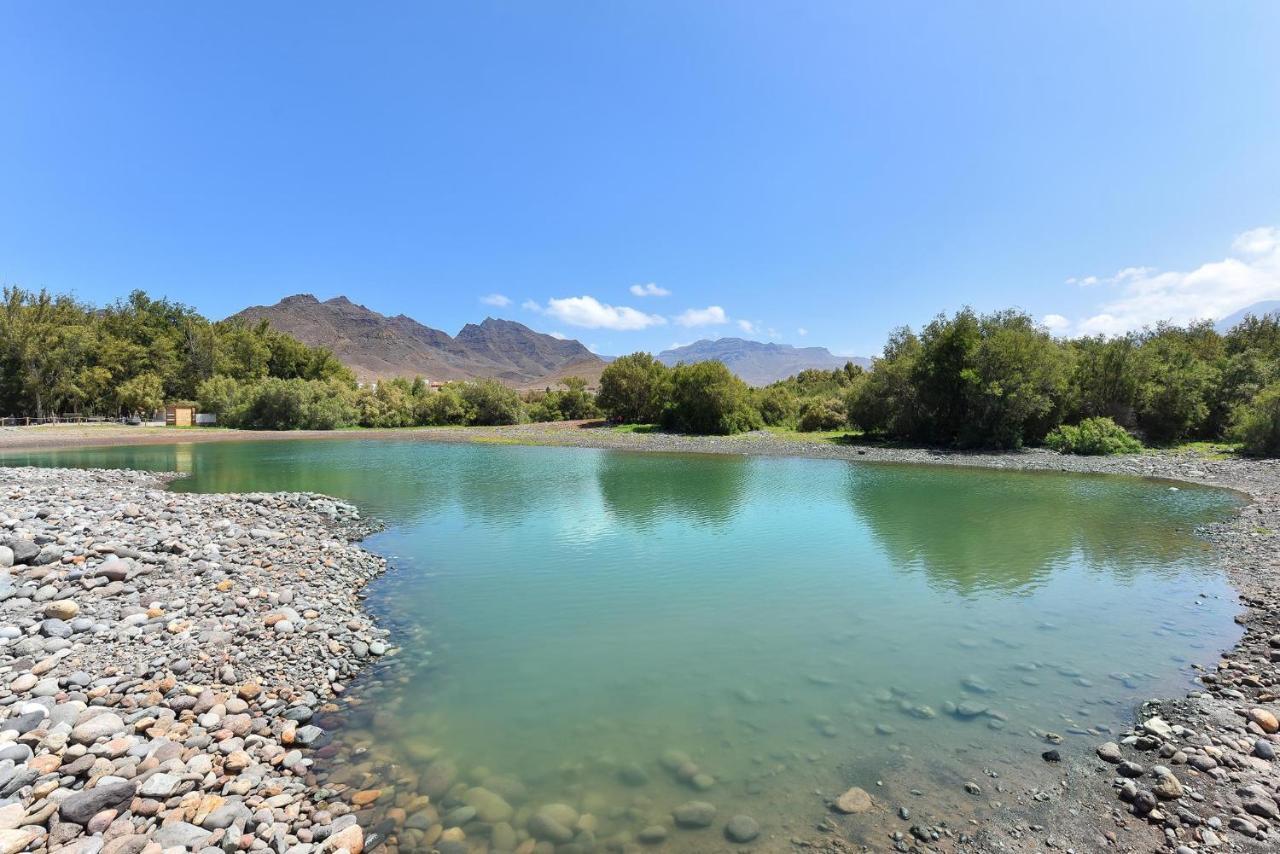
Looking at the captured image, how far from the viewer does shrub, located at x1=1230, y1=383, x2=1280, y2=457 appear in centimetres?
3189

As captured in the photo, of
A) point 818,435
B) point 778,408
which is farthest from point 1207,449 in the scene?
point 778,408

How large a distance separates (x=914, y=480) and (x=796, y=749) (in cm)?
2727

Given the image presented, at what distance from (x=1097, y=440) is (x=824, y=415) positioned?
2405 centimetres

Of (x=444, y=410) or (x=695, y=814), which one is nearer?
(x=695, y=814)

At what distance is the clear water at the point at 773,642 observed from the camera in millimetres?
6336

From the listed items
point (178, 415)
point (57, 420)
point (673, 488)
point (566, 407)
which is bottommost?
point (673, 488)

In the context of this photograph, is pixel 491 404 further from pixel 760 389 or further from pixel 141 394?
pixel 141 394

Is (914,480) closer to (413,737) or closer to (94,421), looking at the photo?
(413,737)

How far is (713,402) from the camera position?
59.7 m

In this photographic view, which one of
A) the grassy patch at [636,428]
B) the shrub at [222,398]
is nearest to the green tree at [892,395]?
the grassy patch at [636,428]

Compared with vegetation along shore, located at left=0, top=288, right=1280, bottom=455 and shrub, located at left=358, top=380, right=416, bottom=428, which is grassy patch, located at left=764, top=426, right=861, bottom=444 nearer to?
vegetation along shore, located at left=0, top=288, right=1280, bottom=455

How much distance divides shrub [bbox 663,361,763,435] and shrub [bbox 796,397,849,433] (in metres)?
5.23

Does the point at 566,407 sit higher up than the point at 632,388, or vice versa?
the point at 632,388

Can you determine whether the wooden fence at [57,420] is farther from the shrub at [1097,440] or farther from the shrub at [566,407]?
the shrub at [1097,440]
